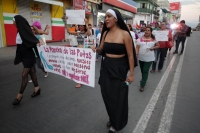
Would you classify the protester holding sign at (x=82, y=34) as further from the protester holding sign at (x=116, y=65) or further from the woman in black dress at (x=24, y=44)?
the protester holding sign at (x=116, y=65)

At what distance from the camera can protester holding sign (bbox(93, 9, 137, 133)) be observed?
2.34 metres

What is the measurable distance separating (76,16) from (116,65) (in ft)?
10.1

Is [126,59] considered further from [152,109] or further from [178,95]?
[178,95]

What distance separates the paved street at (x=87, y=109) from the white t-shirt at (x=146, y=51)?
86 cm

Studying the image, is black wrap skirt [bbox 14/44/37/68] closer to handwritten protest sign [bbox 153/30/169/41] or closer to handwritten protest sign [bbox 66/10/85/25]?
handwritten protest sign [bbox 66/10/85/25]

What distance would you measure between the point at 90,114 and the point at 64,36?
13778mm

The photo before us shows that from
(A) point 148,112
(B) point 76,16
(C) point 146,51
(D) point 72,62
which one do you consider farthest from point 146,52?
(B) point 76,16

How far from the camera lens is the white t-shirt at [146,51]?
4.61 meters

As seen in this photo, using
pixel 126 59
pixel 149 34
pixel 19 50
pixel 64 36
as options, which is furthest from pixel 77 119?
pixel 64 36

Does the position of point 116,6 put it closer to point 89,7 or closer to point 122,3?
point 122,3

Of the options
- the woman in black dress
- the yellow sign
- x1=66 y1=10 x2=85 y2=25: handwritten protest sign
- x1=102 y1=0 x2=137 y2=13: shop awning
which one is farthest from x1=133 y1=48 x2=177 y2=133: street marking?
x1=102 y1=0 x2=137 y2=13: shop awning

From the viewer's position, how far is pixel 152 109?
3.48 meters

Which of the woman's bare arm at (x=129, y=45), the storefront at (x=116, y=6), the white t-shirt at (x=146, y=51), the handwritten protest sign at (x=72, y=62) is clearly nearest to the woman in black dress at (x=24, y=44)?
the handwritten protest sign at (x=72, y=62)

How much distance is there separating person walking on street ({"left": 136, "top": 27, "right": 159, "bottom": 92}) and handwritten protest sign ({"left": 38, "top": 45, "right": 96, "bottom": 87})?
187cm
